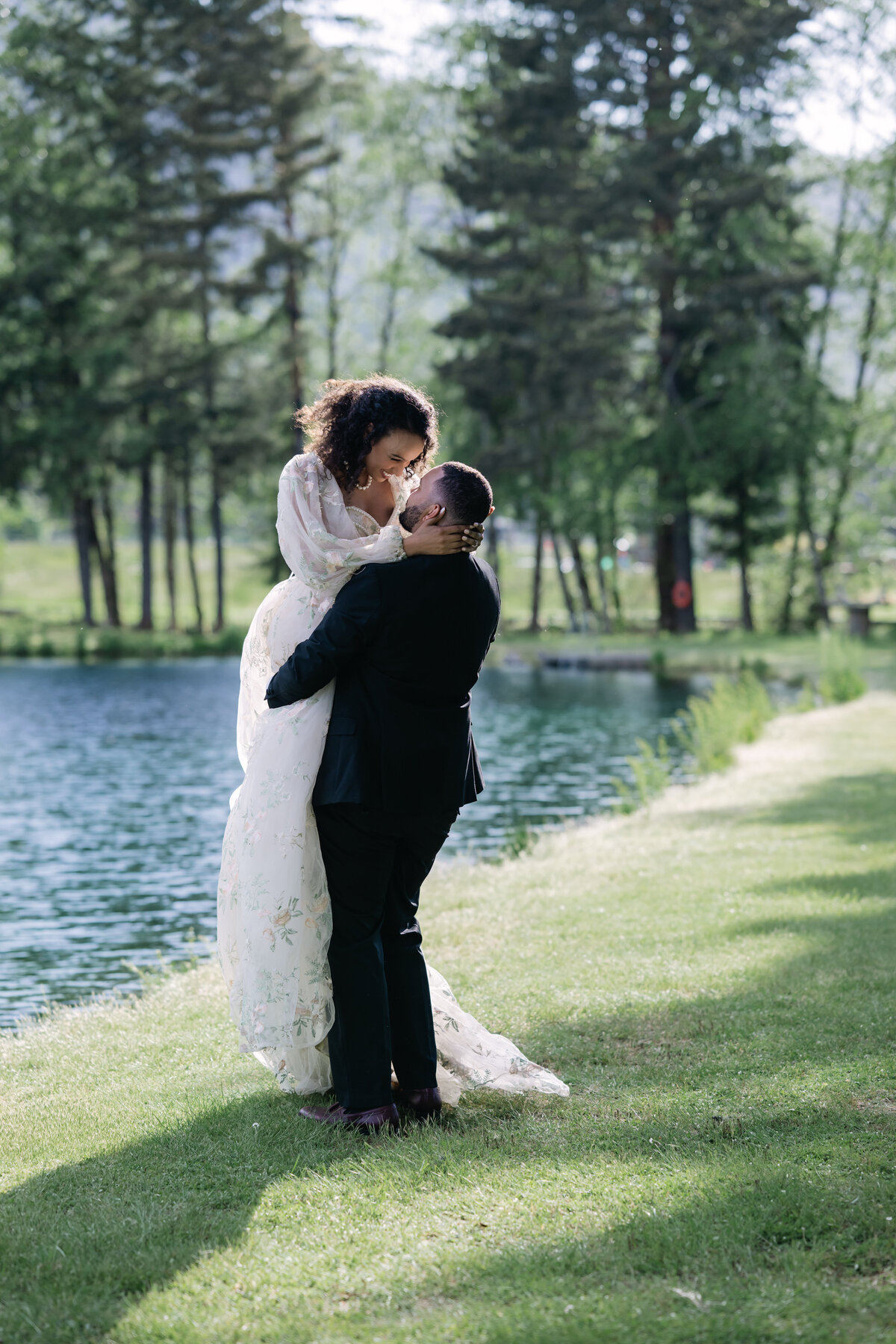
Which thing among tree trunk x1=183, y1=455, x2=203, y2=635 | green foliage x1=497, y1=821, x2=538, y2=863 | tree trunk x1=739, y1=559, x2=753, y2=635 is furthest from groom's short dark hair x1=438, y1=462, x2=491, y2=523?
tree trunk x1=183, y1=455, x2=203, y2=635

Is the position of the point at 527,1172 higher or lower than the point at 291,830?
lower

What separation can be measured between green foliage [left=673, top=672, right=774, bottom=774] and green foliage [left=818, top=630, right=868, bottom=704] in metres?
2.40

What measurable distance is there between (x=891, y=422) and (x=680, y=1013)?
33.0 m

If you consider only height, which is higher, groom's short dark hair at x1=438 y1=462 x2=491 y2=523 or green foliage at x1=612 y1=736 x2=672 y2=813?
groom's short dark hair at x1=438 y1=462 x2=491 y2=523

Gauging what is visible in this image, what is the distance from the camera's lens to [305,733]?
374 cm

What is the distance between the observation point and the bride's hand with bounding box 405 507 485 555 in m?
3.59

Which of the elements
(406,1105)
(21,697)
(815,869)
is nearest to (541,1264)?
(406,1105)

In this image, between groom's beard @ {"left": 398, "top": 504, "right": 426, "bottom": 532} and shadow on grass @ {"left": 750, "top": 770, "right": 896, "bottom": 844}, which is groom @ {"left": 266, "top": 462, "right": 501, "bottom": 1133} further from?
shadow on grass @ {"left": 750, "top": 770, "right": 896, "bottom": 844}

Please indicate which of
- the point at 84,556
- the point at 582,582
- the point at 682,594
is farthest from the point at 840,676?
the point at 84,556

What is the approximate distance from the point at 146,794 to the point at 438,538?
37.1 feet

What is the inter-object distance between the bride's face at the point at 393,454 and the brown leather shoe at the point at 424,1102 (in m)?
1.82

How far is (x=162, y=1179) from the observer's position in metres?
3.46

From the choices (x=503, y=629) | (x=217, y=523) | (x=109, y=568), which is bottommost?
(x=503, y=629)

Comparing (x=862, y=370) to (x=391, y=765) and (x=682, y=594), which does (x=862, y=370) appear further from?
(x=391, y=765)
